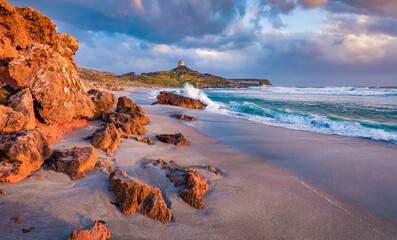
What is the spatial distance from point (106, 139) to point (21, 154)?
5.38 ft

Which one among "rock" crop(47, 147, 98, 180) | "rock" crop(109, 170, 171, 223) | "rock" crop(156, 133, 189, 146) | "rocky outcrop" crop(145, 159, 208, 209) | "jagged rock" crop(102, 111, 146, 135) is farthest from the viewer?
"jagged rock" crop(102, 111, 146, 135)

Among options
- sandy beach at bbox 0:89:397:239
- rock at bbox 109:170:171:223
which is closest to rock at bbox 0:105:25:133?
sandy beach at bbox 0:89:397:239

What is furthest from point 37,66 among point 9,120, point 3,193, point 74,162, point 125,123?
point 3,193

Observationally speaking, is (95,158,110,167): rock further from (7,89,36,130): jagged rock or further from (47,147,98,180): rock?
(7,89,36,130): jagged rock

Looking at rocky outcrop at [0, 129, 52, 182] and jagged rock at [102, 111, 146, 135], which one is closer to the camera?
rocky outcrop at [0, 129, 52, 182]

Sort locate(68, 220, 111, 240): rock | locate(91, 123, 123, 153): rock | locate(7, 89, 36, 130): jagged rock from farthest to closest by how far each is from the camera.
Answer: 1. locate(91, 123, 123, 153): rock
2. locate(7, 89, 36, 130): jagged rock
3. locate(68, 220, 111, 240): rock

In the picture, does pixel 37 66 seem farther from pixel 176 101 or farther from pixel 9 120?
pixel 176 101

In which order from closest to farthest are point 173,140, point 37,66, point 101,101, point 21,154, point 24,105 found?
point 21,154, point 24,105, point 37,66, point 173,140, point 101,101

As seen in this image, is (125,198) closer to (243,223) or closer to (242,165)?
(243,223)

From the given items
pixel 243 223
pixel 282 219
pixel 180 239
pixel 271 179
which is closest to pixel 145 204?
pixel 180 239

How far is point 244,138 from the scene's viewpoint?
264 inches

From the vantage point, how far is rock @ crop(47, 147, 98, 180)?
284cm

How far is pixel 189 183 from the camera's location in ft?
9.80

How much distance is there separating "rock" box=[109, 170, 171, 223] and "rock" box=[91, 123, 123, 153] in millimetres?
1853
